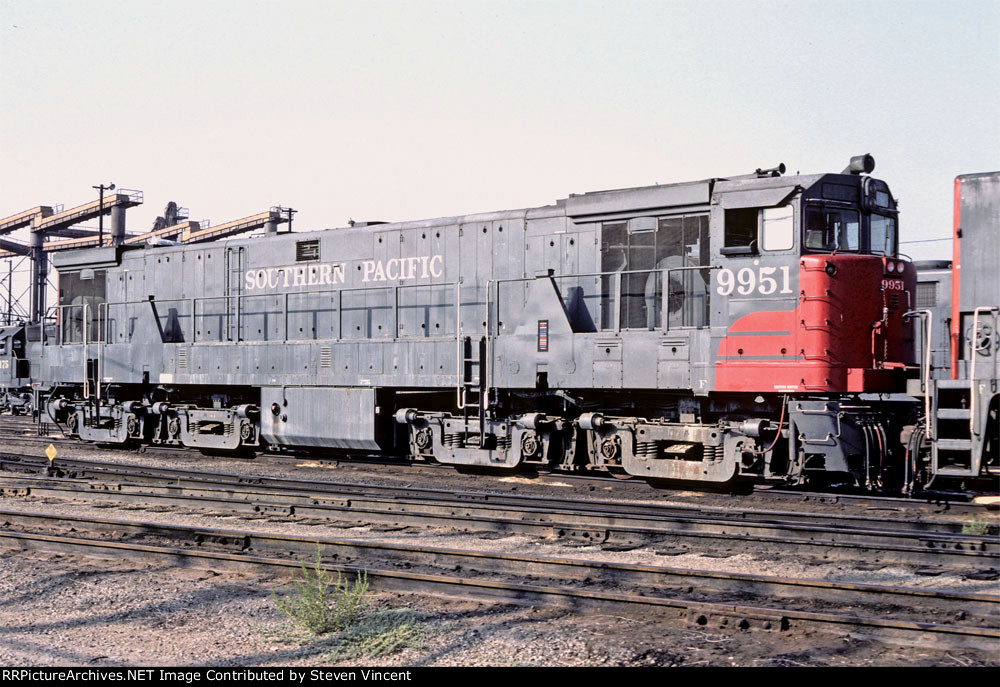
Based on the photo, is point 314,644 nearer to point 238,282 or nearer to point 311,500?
point 311,500

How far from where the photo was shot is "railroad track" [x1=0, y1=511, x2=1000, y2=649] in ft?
19.4

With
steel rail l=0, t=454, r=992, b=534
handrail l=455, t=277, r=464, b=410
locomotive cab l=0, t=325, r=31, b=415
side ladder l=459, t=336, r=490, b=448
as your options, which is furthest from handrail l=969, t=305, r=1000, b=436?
locomotive cab l=0, t=325, r=31, b=415

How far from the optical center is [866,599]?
6469 millimetres

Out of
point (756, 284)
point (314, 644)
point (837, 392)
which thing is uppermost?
point (756, 284)

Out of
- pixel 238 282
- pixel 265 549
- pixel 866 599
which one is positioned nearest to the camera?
pixel 866 599

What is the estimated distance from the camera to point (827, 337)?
10781mm

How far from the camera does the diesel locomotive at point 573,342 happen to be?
10875 millimetres

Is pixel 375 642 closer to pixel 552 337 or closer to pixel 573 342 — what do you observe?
pixel 573 342

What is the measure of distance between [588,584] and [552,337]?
6045 millimetres

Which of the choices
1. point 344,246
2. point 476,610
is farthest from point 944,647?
point 344,246

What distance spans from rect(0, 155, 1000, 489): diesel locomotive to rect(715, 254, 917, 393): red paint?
0.03m

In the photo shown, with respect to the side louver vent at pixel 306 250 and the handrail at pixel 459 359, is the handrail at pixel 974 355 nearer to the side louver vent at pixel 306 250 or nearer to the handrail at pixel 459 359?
the handrail at pixel 459 359

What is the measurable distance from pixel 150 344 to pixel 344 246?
4593 mm

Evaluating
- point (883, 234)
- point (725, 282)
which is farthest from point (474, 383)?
point (883, 234)
